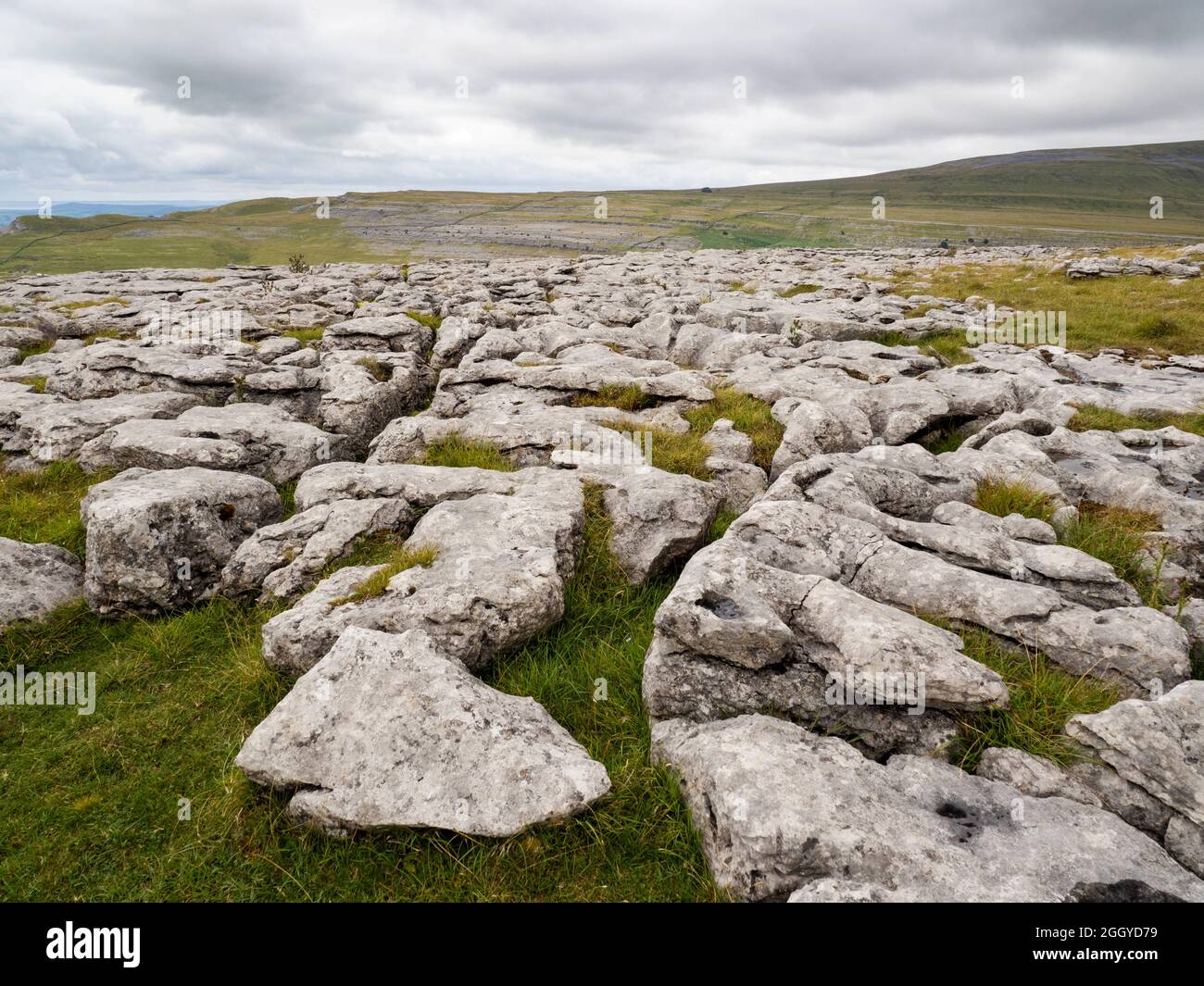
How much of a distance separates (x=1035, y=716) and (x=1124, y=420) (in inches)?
489

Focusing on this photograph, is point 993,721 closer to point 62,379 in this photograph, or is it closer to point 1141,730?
point 1141,730

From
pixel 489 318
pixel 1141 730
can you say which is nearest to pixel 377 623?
pixel 1141 730

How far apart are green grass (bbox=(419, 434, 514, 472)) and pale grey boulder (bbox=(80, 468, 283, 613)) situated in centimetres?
373

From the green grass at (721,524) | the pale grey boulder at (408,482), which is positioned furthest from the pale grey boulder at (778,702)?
the pale grey boulder at (408,482)

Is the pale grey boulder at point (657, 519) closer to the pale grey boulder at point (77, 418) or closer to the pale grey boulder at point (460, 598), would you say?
the pale grey boulder at point (460, 598)

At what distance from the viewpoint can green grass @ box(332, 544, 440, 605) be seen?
8453mm

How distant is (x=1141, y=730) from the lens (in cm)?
578

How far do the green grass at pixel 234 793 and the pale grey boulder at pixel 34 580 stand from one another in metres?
0.26

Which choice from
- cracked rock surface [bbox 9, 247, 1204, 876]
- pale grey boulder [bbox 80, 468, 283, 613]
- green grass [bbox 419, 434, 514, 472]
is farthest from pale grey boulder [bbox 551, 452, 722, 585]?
pale grey boulder [bbox 80, 468, 283, 613]

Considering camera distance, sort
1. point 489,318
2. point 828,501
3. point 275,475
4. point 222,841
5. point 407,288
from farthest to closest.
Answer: point 407,288
point 489,318
point 275,475
point 828,501
point 222,841

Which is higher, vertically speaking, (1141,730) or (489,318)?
(489,318)

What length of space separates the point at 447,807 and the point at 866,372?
1634 centimetres

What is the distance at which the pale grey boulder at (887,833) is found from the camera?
5.00 metres

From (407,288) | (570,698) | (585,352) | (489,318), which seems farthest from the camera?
(407,288)
